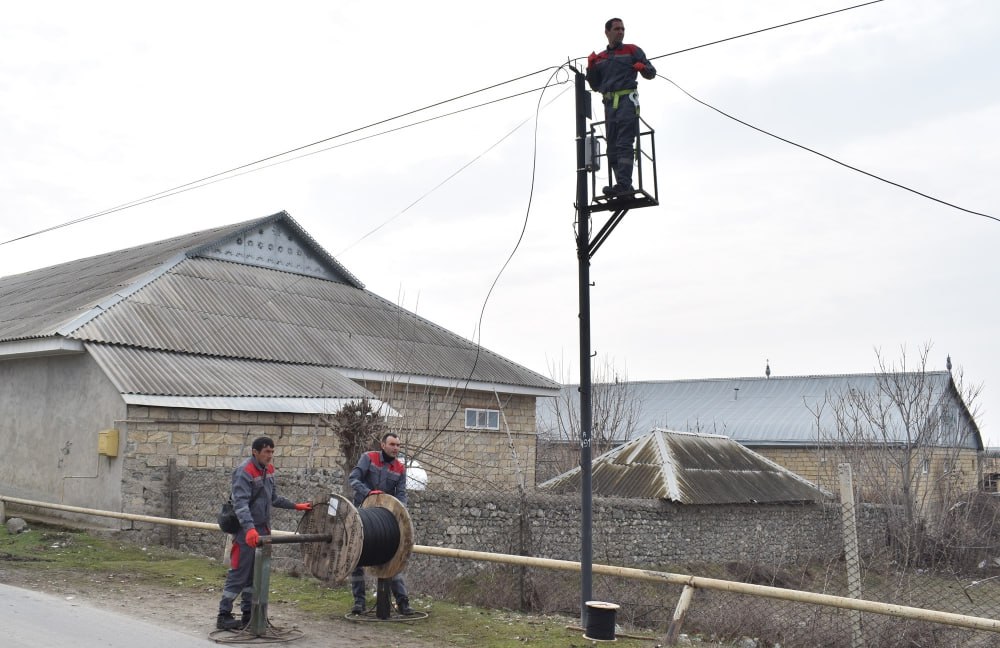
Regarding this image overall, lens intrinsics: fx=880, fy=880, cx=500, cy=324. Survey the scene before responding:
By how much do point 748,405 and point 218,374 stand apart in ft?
124

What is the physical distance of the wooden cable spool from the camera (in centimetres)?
760

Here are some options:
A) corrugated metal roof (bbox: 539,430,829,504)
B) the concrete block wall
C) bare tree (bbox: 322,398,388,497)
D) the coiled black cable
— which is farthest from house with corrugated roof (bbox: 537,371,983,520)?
the coiled black cable

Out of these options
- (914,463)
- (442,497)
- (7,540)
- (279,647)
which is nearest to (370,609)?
(279,647)

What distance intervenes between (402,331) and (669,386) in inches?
1336

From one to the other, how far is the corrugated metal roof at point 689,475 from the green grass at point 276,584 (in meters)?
11.4

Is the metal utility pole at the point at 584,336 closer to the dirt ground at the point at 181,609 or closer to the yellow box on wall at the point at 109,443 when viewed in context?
the dirt ground at the point at 181,609

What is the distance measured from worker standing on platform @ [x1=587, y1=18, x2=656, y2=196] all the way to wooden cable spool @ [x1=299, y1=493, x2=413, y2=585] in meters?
3.71

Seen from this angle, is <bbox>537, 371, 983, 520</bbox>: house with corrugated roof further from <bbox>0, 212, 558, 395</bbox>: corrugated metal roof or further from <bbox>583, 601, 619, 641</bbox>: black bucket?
<bbox>583, 601, 619, 641</bbox>: black bucket

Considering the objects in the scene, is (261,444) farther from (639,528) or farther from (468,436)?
(468,436)

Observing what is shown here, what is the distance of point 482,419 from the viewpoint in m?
23.8

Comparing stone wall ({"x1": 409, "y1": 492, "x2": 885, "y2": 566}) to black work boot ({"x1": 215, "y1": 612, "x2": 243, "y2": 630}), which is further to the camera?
stone wall ({"x1": 409, "y1": 492, "x2": 885, "y2": 566})

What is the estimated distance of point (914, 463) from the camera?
30594 millimetres

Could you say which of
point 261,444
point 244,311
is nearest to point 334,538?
point 261,444

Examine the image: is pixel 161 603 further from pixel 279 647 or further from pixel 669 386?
pixel 669 386
